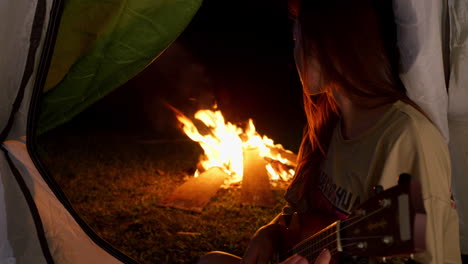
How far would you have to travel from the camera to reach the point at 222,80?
820 cm

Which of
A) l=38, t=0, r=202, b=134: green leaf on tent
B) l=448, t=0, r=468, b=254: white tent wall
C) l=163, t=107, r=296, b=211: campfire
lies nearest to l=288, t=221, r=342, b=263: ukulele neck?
l=448, t=0, r=468, b=254: white tent wall

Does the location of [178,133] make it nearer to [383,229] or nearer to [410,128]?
[410,128]

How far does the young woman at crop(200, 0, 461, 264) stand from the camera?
1.19 m

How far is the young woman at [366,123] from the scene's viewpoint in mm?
1192

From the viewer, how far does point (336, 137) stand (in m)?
1.74

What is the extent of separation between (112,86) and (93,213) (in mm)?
1803

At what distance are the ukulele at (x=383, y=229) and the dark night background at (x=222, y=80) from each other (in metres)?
5.31

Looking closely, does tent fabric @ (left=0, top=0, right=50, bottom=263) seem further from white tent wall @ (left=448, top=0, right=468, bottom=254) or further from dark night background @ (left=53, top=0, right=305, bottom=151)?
dark night background @ (left=53, top=0, right=305, bottom=151)

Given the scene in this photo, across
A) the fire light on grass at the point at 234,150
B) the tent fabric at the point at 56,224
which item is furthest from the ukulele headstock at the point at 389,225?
the fire light on grass at the point at 234,150

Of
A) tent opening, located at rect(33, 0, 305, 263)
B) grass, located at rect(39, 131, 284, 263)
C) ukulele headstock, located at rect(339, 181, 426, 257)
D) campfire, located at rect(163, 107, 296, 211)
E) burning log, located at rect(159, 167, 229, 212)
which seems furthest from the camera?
campfire, located at rect(163, 107, 296, 211)

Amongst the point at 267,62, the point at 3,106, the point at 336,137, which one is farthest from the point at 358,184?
the point at 267,62

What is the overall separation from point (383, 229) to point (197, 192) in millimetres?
3106

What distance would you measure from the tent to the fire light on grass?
2.75m

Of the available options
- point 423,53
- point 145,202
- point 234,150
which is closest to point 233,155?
point 234,150
